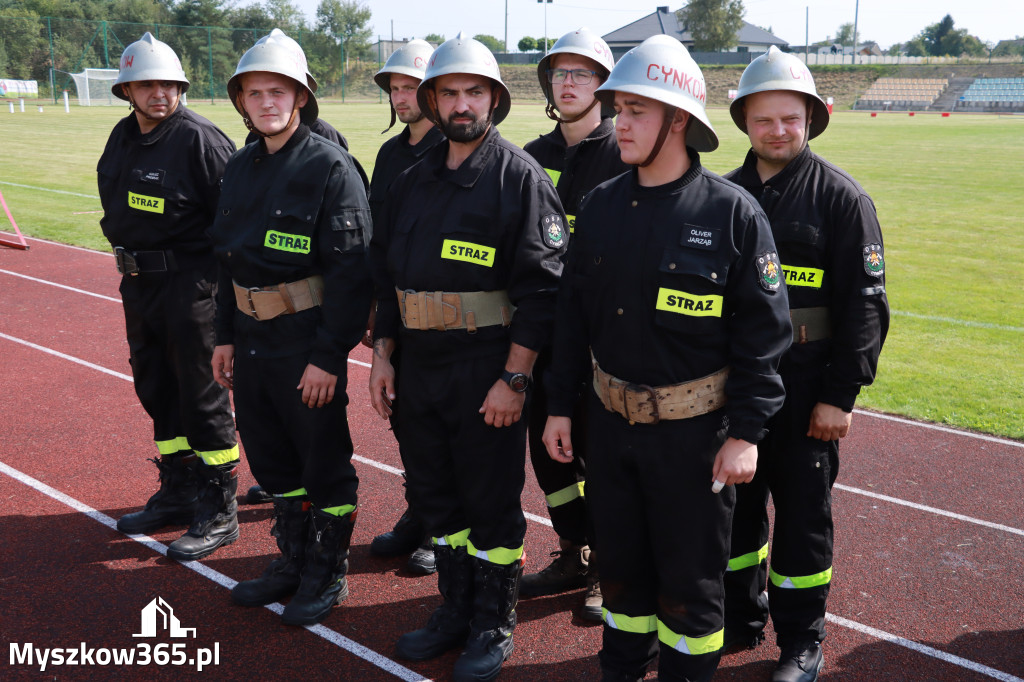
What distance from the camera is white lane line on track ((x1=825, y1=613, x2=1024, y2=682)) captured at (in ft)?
11.9

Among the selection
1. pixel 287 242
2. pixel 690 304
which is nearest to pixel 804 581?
pixel 690 304

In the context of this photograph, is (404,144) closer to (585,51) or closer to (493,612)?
(585,51)

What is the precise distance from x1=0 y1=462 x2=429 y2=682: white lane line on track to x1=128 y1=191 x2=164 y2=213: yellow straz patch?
5.91ft

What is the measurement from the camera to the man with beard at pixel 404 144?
4.78 metres

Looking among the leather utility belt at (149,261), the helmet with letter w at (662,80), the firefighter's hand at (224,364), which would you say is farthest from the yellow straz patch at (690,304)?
the leather utility belt at (149,261)

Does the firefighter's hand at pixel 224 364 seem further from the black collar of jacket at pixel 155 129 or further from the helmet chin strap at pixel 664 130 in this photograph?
the helmet chin strap at pixel 664 130

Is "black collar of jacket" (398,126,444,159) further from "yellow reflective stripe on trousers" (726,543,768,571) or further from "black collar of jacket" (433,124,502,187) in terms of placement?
"yellow reflective stripe on trousers" (726,543,768,571)

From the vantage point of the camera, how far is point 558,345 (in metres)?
3.33

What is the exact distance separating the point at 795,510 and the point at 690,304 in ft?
3.82

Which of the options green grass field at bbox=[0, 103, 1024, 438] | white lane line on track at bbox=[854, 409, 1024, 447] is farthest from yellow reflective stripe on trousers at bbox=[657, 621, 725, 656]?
green grass field at bbox=[0, 103, 1024, 438]

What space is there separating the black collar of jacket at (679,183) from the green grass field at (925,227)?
4.89 meters

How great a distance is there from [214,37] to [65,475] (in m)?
56.3

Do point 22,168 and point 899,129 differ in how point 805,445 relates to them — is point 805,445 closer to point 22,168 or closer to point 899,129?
point 22,168

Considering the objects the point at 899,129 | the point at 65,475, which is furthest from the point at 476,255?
the point at 899,129
